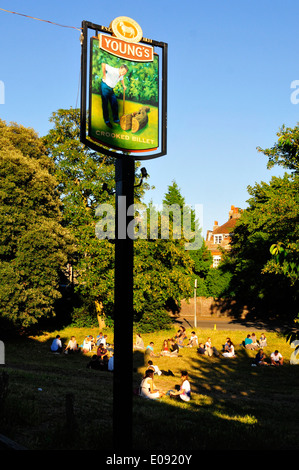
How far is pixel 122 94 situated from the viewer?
6.57 m

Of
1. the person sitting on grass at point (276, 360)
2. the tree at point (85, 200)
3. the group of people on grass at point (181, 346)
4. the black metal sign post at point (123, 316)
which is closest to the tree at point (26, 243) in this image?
the tree at point (85, 200)

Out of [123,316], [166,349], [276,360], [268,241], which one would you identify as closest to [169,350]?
[166,349]

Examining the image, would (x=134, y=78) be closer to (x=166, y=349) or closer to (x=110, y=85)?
(x=110, y=85)

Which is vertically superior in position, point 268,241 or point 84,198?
point 84,198

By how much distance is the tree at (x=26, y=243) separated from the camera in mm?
27062

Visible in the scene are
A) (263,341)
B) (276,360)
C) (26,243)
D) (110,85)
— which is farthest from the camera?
(26,243)

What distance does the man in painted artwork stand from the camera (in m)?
6.49

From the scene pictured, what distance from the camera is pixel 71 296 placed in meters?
39.2

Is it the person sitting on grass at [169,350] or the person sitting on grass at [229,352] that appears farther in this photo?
the person sitting on grass at [229,352]

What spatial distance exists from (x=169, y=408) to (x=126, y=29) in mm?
9146

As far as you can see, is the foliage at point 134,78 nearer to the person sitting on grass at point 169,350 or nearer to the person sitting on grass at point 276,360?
the person sitting on grass at point 276,360

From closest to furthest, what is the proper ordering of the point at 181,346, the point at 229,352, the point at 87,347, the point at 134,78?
the point at 134,78, the point at 229,352, the point at 87,347, the point at 181,346

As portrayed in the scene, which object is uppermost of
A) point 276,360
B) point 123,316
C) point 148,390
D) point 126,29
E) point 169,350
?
point 126,29

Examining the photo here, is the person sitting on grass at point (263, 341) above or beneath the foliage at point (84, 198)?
beneath
